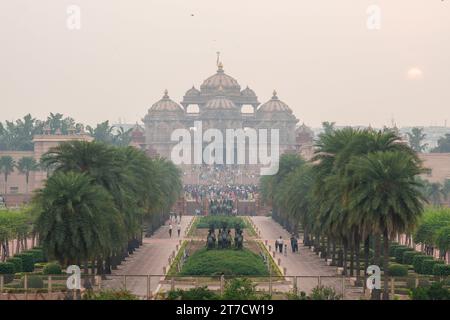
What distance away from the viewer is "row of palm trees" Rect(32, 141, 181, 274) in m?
43.5

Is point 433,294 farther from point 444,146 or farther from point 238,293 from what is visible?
point 444,146

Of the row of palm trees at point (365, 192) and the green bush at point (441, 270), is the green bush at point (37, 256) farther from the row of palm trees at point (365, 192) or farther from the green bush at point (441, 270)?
the green bush at point (441, 270)

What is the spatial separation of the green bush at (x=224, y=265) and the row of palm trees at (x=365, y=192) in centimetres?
322

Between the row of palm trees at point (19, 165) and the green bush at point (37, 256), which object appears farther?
the row of palm trees at point (19, 165)

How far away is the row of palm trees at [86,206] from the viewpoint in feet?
143

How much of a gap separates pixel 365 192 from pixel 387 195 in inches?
29.4

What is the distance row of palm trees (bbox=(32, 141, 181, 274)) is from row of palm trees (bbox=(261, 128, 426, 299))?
7.94 meters

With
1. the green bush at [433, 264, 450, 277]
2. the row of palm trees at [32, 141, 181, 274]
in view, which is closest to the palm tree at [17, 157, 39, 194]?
the row of palm trees at [32, 141, 181, 274]

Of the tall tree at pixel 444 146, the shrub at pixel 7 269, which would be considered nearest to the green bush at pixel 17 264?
the shrub at pixel 7 269

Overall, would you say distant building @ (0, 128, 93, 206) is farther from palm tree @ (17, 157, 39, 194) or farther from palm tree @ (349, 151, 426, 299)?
palm tree @ (349, 151, 426, 299)

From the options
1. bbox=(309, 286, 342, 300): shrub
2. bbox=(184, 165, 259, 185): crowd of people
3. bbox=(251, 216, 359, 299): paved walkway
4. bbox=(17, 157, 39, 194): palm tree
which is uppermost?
bbox=(17, 157, 39, 194): palm tree
